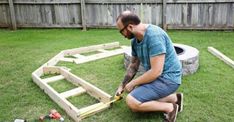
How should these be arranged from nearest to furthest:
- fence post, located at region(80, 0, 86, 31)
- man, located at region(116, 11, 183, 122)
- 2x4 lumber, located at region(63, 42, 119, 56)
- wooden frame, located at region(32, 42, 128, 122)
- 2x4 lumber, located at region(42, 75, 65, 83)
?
man, located at region(116, 11, 183, 122), wooden frame, located at region(32, 42, 128, 122), 2x4 lumber, located at region(42, 75, 65, 83), 2x4 lumber, located at region(63, 42, 119, 56), fence post, located at region(80, 0, 86, 31)

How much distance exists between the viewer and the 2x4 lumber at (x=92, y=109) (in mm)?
3496

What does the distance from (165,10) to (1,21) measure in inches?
220

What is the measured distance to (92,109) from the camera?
11.8 ft

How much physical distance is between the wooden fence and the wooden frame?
228 centimetres

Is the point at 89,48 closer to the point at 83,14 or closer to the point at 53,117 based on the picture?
the point at 83,14

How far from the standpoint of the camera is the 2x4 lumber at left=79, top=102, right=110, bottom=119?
3496mm

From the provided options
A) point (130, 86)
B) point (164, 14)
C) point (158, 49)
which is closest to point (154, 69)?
point (158, 49)

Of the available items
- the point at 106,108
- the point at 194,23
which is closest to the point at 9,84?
the point at 106,108

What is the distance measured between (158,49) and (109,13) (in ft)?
21.1

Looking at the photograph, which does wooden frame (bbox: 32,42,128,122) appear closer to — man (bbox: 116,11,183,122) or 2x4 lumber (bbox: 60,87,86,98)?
2x4 lumber (bbox: 60,87,86,98)

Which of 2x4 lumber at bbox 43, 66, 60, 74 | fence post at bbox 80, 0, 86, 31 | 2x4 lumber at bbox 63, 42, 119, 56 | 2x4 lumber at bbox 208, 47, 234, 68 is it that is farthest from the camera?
fence post at bbox 80, 0, 86, 31

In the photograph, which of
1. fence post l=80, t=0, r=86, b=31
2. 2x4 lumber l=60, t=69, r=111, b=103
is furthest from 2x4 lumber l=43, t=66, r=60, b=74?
fence post l=80, t=0, r=86, b=31

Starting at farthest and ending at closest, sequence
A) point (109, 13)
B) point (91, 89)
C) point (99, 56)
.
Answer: point (109, 13), point (99, 56), point (91, 89)

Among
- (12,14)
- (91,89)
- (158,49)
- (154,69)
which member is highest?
(12,14)
